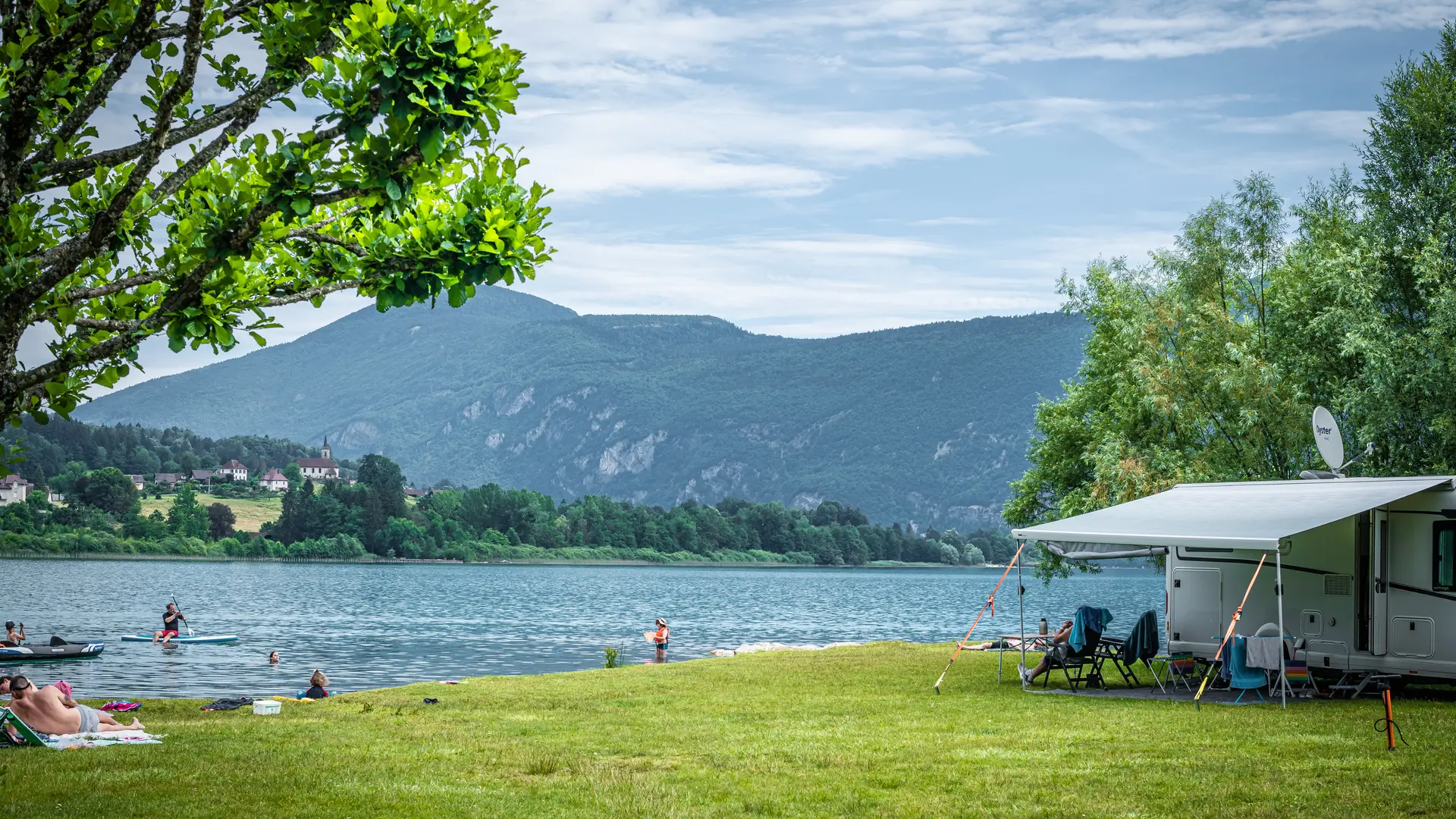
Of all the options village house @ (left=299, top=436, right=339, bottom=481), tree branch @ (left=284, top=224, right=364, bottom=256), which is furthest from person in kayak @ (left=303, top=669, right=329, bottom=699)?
village house @ (left=299, top=436, right=339, bottom=481)

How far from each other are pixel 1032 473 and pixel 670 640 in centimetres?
1897

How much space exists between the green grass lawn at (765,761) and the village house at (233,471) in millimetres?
163301

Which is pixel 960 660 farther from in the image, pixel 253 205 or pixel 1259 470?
pixel 253 205

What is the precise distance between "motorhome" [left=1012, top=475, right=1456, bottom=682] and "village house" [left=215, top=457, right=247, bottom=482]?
545ft

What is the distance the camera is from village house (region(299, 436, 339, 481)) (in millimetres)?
169250

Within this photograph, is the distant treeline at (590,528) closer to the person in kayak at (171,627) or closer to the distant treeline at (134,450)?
the distant treeline at (134,450)

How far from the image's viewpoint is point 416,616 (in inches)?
2502

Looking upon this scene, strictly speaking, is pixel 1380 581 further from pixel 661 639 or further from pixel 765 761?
pixel 661 639

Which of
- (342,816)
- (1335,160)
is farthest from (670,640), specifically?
(342,816)

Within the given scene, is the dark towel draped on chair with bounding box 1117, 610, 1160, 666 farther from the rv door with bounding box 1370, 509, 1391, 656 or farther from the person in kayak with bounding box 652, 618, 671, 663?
the person in kayak with bounding box 652, 618, 671, 663

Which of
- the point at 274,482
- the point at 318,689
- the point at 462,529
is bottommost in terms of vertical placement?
the point at 462,529

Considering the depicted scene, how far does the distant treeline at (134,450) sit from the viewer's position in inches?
5797

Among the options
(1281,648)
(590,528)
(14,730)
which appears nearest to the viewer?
(14,730)

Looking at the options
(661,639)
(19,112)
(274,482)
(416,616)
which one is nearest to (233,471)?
(274,482)
